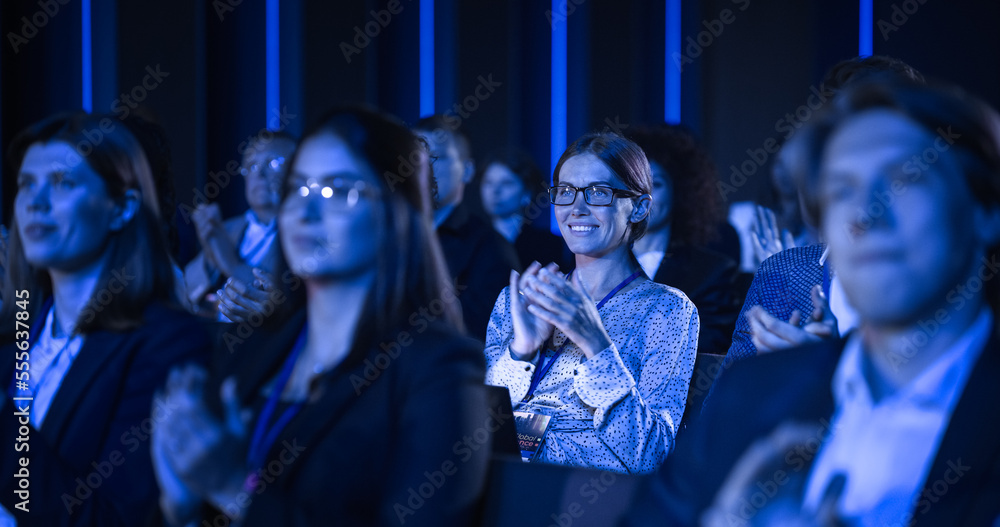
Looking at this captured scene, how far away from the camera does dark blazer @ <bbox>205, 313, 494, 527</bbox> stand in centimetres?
108

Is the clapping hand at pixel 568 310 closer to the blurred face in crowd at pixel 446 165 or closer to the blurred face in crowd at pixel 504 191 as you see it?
the blurred face in crowd at pixel 446 165

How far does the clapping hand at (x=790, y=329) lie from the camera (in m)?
1.18

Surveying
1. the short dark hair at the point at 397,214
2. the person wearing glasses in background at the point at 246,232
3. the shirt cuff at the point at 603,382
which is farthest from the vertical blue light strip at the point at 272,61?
the short dark hair at the point at 397,214

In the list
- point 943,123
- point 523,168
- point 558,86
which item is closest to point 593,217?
point 943,123

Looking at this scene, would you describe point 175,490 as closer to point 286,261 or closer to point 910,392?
point 286,261

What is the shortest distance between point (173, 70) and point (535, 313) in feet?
9.65

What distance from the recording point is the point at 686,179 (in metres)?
3.34

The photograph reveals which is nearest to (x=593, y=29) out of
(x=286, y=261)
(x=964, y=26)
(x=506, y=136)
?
(x=506, y=136)

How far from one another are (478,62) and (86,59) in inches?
85.2

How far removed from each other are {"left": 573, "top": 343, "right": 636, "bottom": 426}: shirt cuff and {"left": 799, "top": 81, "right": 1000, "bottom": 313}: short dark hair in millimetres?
901

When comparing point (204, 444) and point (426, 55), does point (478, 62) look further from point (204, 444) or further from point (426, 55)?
point (204, 444)

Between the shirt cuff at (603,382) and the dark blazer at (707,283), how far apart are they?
100 cm

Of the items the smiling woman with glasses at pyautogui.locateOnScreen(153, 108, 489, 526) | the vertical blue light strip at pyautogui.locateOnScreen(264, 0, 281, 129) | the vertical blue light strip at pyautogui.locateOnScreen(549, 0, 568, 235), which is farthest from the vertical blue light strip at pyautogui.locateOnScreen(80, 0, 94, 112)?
the smiling woman with glasses at pyautogui.locateOnScreen(153, 108, 489, 526)

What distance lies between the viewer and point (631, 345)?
2.01m
